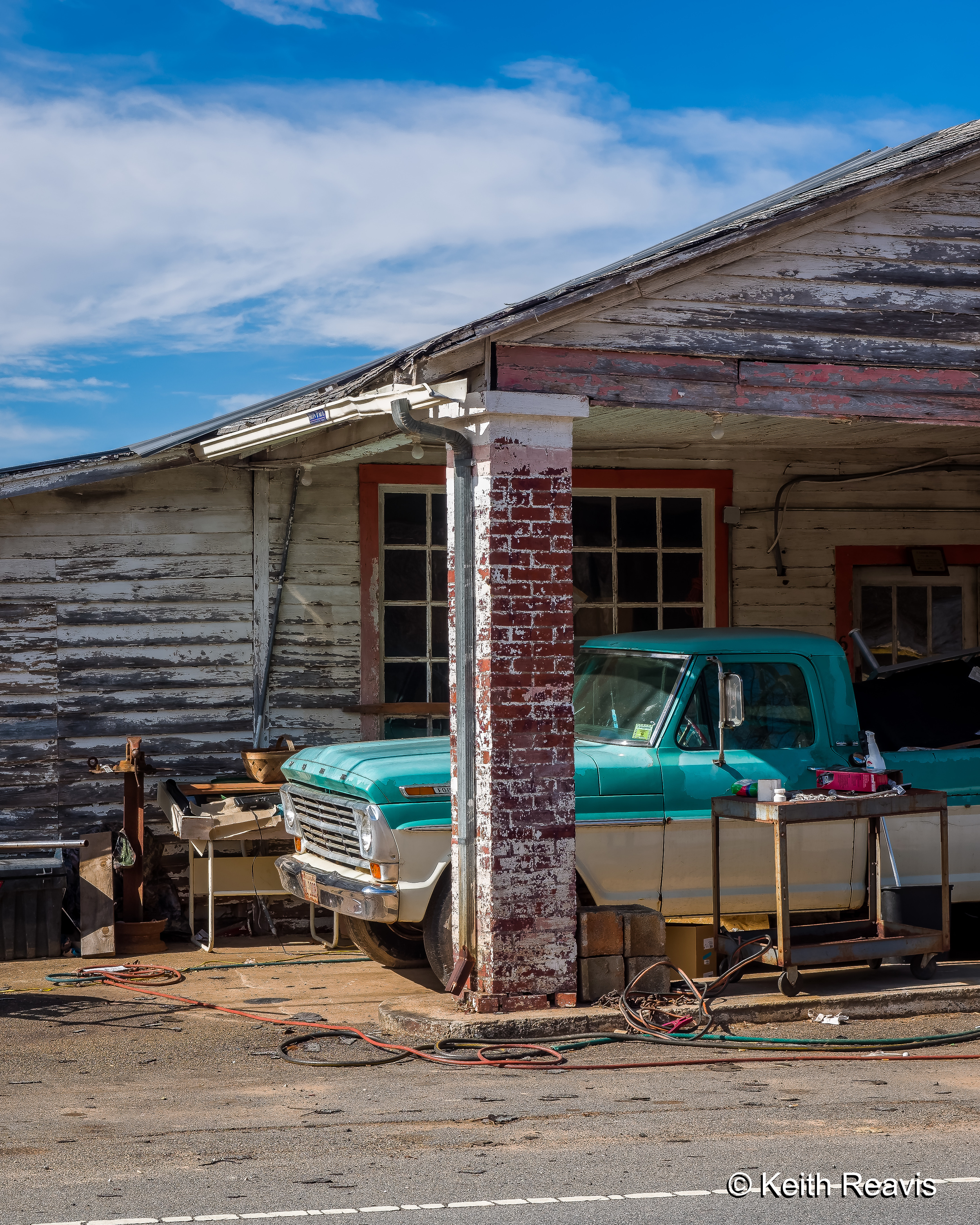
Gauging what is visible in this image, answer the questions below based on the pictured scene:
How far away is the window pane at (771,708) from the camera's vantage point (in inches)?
311

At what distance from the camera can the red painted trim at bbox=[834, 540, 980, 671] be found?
11594mm

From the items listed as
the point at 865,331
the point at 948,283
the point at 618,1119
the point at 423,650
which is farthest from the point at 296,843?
the point at 948,283

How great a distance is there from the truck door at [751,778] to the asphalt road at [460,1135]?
102cm

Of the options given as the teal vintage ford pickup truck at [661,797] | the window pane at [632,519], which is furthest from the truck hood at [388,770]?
the window pane at [632,519]

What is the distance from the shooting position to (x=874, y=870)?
8031 millimetres

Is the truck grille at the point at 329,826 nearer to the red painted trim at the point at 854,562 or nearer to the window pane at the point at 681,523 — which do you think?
the window pane at the point at 681,523

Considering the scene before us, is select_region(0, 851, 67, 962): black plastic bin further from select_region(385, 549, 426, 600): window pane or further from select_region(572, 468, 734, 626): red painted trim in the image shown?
select_region(572, 468, 734, 626): red painted trim

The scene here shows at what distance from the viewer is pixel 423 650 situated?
1096cm

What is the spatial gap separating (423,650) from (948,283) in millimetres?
4882

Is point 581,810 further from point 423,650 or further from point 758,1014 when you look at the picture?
point 423,650

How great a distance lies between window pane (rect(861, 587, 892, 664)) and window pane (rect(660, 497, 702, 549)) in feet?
5.33

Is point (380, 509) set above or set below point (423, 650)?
above

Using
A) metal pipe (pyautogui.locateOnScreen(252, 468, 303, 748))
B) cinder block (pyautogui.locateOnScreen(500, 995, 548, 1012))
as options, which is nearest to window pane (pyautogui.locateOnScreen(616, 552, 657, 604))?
metal pipe (pyautogui.locateOnScreen(252, 468, 303, 748))

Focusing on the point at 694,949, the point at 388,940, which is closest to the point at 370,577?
the point at 388,940
